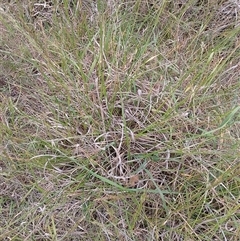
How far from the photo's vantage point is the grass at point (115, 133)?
1076 mm

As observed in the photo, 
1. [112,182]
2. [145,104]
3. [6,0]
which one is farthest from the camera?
[6,0]

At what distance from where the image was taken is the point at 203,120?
3.78 feet

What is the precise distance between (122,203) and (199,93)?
380 mm

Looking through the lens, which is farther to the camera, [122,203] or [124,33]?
[124,33]

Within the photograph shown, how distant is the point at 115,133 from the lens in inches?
44.6

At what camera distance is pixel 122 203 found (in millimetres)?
1085

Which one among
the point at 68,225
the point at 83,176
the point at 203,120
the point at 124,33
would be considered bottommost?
the point at 68,225

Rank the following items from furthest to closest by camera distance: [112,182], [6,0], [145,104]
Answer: [6,0] < [145,104] < [112,182]

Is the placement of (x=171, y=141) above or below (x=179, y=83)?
below

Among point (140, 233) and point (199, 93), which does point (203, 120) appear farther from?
point (140, 233)

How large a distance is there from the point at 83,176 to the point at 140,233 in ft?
0.70

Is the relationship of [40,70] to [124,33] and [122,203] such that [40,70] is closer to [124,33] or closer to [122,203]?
[124,33]

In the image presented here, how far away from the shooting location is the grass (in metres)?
1.08

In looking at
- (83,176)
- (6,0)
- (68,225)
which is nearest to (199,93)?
(83,176)
